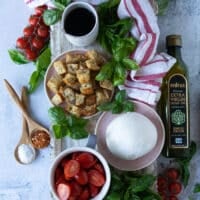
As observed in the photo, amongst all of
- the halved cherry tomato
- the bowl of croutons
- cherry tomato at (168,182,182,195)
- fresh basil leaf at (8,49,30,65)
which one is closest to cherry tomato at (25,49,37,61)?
fresh basil leaf at (8,49,30,65)

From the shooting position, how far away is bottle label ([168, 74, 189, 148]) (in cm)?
106

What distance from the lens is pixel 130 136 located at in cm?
97

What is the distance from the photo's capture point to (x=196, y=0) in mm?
1157

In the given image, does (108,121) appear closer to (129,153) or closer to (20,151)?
(129,153)

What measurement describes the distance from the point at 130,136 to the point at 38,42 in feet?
1.15

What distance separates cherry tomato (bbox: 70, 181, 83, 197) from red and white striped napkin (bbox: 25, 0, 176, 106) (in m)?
0.24

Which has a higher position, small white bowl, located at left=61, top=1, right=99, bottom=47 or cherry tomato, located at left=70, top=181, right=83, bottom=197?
small white bowl, located at left=61, top=1, right=99, bottom=47

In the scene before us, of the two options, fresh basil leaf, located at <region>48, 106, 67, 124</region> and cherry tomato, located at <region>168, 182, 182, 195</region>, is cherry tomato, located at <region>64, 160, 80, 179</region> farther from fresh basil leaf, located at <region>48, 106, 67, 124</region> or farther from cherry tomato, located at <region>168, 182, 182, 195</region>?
cherry tomato, located at <region>168, 182, 182, 195</region>

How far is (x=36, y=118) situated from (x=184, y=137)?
1.21 feet

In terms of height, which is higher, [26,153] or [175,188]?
[26,153]

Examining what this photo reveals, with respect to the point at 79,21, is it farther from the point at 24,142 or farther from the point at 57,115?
the point at 24,142

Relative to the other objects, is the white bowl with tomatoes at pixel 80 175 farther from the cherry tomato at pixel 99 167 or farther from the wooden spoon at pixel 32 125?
the wooden spoon at pixel 32 125

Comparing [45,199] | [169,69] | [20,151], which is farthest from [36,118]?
[169,69]

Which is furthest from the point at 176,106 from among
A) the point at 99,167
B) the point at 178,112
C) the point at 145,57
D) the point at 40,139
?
the point at 40,139
